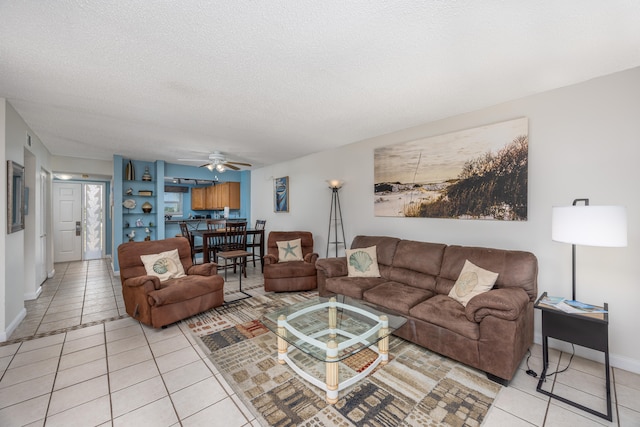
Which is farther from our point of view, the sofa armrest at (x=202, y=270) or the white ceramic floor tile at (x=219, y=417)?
the sofa armrest at (x=202, y=270)

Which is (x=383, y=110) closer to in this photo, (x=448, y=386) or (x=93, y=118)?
(x=448, y=386)

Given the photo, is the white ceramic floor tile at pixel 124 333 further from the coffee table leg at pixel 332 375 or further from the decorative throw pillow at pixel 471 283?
the decorative throw pillow at pixel 471 283

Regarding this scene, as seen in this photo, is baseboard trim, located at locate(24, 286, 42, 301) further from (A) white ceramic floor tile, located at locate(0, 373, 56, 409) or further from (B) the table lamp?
(B) the table lamp

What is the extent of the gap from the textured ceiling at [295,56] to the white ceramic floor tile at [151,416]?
245 cm

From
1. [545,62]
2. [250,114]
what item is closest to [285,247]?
[250,114]

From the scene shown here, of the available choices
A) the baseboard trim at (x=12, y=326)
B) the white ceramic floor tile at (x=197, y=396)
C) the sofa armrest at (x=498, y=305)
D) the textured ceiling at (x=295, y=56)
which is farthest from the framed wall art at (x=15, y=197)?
the sofa armrest at (x=498, y=305)

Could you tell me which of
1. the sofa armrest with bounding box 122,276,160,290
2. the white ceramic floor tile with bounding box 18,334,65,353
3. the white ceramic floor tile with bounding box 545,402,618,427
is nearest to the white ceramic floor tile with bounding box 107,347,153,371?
the sofa armrest with bounding box 122,276,160,290

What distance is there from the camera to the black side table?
179 cm

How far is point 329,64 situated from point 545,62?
1.67 metres

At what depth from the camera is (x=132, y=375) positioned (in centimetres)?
216

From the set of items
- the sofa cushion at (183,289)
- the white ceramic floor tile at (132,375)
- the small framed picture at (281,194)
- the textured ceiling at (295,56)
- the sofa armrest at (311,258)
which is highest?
the textured ceiling at (295,56)

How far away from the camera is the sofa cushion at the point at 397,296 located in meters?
2.62

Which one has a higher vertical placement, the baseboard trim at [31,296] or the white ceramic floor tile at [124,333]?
the baseboard trim at [31,296]

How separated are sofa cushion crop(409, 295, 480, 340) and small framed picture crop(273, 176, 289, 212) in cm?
407
